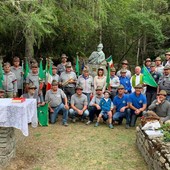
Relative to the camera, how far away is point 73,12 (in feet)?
36.5

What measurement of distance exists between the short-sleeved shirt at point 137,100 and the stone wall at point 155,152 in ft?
6.68

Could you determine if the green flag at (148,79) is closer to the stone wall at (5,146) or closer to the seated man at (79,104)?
the seated man at (79,104)

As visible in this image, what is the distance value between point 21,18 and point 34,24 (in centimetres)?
70

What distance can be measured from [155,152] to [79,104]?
3765mm

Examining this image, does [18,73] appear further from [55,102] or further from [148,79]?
[148,79]

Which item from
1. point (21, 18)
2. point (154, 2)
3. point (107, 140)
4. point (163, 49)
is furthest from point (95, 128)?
point (154, 2)

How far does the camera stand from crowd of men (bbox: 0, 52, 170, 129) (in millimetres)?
8430

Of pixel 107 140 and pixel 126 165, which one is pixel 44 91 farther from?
pixel 126 165

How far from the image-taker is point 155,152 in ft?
17.5

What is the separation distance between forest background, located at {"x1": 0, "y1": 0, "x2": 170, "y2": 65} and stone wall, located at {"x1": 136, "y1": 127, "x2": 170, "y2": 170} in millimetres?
4261

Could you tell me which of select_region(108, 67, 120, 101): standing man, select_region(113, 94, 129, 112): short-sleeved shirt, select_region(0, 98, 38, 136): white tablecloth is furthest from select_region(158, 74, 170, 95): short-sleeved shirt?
select_region(0, 98, 38, 136): white tablecloth

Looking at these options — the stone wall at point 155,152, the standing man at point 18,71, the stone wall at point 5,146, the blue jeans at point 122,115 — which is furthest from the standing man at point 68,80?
the stone wall at point 5,146

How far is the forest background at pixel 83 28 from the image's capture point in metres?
9.02

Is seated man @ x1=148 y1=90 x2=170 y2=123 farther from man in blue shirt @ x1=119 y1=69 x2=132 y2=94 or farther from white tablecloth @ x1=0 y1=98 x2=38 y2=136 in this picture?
white tablecloth @ x1=0 y1=98 x2=38 y2=136
